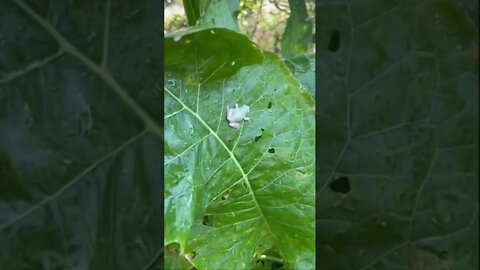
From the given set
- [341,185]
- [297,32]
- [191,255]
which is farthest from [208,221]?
[297,32]

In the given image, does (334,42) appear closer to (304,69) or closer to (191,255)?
(304,69)

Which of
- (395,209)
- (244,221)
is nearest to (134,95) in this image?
(244,221)

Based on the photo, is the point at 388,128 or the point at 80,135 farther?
the point at 388,128

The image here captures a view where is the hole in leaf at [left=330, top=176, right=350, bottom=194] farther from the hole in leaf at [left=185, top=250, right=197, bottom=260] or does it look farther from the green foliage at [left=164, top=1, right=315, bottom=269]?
the hole in leaf at [left=185, top=250, right=197, bottom=260]

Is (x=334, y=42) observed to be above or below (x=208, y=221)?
above

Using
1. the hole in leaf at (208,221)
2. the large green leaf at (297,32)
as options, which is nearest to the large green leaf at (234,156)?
the hole in leaf at (208,221)

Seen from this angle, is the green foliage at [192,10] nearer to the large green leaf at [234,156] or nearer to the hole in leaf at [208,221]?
the large green leaf at [234,156]
